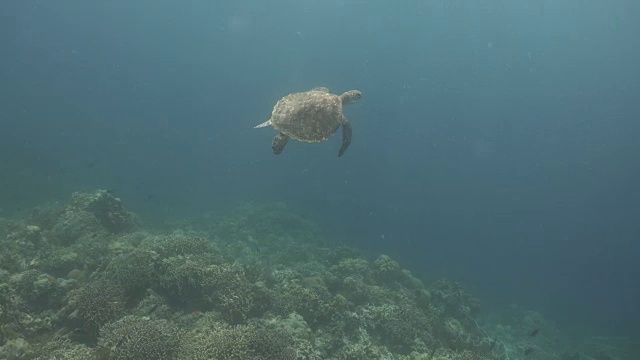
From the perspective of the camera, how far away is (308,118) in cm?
1148

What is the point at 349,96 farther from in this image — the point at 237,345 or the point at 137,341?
the point at 137,341

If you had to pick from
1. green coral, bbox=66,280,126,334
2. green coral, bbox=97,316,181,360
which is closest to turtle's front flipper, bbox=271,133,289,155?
green coral, bbox=66,280,126,334

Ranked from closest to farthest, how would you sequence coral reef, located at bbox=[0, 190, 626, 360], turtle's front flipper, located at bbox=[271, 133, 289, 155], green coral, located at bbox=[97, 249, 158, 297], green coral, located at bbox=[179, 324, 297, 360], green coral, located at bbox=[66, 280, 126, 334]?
green coral, located at bbox=[179, 324, 297, 360]
coral reef, located at bbox=[0, 190, 626, 360]
green coral, located at bbox=[66, 280, 126, 334]
green coral, located at bbox=[97, 249, 158, 297]
turtle's front flipper, located at bbox=[271, 133, 289, 155]

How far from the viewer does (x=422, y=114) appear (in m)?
142

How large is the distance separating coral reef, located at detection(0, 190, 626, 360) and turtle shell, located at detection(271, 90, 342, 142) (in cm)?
473

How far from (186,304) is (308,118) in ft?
21.3

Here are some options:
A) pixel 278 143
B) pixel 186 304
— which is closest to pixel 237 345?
pixel 186 304

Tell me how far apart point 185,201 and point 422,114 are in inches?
4626

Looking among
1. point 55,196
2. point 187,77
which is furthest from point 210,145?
point 187,77

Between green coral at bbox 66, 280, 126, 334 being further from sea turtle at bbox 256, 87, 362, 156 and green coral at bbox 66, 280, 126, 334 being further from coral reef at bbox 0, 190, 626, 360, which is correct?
sea turtle at bbox 256, 87, 362, 156

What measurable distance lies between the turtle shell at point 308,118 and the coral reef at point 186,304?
4.73 meters

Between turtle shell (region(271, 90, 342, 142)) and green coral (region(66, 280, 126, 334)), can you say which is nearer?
green coral (region(66, 280, 126, 334))

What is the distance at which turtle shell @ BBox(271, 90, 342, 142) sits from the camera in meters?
11.4

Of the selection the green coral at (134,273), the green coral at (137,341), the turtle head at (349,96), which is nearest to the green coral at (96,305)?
the green coral at (134,273)
